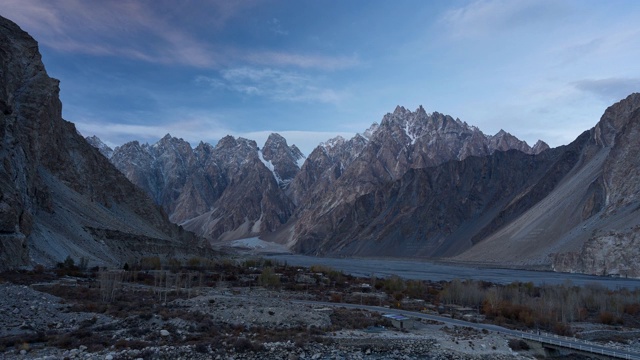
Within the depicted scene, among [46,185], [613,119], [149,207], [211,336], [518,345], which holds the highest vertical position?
[613,119]

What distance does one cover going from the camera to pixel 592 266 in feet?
350

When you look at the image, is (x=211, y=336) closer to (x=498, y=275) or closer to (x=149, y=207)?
(x=498, y=275)

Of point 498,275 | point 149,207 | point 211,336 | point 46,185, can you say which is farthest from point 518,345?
point 149,207

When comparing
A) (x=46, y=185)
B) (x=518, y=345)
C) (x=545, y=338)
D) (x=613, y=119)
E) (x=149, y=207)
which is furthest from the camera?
(x=613, y=119)

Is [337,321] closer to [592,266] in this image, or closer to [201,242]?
[592,266]

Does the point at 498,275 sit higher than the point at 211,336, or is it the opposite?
the point at 211,336

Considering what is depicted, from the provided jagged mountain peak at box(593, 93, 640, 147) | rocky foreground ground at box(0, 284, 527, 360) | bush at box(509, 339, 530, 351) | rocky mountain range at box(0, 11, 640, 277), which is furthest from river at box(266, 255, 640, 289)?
jagged mountain peak at box(593, 93, 640, 147)

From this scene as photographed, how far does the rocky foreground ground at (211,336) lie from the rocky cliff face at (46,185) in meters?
17.3

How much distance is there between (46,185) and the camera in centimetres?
6462

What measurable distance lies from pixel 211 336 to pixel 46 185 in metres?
47.3

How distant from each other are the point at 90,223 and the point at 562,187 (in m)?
137

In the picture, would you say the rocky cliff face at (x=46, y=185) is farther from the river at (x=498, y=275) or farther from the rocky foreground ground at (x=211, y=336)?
the river at (x=498, y=275)

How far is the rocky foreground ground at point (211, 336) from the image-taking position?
22406 millimetres

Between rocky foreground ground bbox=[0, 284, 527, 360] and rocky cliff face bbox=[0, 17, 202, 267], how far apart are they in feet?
56.9
